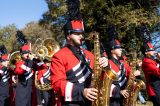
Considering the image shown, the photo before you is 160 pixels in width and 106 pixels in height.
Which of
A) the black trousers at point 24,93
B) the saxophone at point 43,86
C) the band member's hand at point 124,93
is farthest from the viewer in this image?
the saxophone at point 43,86

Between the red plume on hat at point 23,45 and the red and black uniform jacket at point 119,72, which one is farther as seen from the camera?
the red plume on hat at point 23,45

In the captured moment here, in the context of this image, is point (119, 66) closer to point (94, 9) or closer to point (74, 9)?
point (74, 9)

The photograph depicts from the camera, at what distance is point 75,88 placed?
5234 mm

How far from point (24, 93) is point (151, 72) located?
11.2 ft

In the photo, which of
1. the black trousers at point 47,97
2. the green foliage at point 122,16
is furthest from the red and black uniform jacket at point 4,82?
the green foliage at point 122,16

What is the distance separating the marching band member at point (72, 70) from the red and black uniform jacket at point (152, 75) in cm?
508

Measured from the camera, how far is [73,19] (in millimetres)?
5906

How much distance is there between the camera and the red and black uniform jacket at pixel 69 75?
5.23 metres

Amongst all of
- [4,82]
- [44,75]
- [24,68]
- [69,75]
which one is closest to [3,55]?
[4,82]

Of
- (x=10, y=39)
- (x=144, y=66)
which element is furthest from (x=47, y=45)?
(x=10, y=39)

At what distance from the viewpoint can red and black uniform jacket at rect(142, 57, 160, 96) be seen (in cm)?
1063

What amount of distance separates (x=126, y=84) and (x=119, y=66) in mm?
382

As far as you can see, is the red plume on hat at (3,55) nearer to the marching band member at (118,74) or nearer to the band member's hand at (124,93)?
the marching band member at (118,74)

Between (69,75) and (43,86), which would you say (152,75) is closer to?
(43,86)
